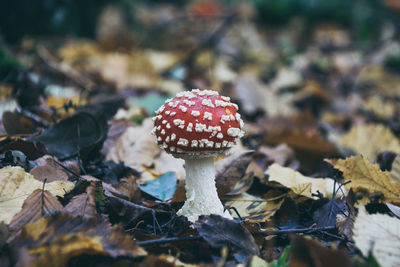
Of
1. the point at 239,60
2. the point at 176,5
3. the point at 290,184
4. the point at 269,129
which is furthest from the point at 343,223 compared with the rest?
the point at 176,5

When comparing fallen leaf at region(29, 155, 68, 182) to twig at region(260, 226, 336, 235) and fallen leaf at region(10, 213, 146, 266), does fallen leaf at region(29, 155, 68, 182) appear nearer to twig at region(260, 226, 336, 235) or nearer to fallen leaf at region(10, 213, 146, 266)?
fallen leaf at region(10, 213, 146, 266)

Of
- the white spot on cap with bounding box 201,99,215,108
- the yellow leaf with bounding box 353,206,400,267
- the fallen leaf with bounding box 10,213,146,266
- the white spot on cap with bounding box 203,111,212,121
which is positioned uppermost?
the white spot on cap with bounding box 201,99,215,108

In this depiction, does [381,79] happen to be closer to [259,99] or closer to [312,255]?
[259,99]

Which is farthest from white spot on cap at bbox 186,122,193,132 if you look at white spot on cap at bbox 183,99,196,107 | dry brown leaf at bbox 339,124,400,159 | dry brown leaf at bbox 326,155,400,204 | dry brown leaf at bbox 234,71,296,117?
dry brown leaf at bbox 234,71,296,117

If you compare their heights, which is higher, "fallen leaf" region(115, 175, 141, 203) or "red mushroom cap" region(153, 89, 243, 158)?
"red mushroom cap" region(153, 89, 243, 158)

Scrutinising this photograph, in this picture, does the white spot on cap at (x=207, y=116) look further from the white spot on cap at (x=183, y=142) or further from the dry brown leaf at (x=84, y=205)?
the dry brown leaf at (x=84, y=205)

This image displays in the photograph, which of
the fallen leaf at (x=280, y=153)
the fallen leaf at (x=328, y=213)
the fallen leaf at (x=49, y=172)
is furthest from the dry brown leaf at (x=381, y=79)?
the fallen leaf at (x=49, y=172)

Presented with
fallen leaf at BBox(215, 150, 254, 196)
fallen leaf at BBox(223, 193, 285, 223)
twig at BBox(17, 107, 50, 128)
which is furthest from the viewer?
twig at BBox(17, 107, 50, 128)
